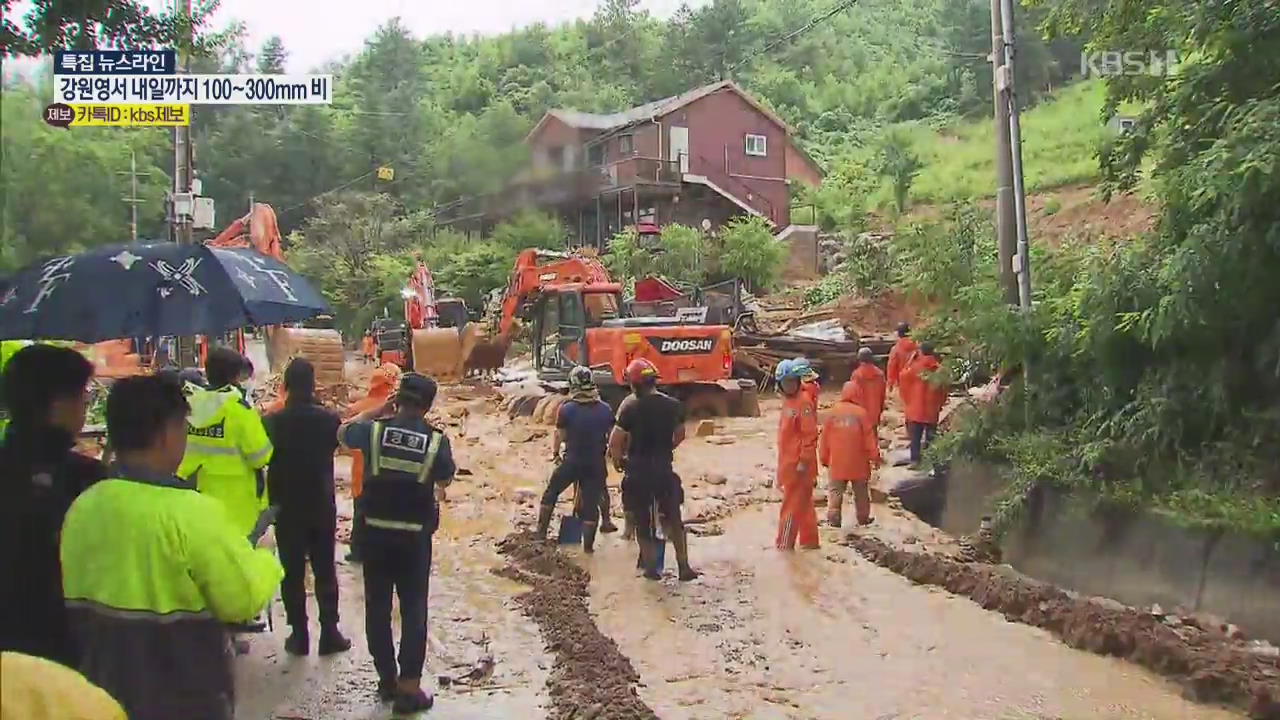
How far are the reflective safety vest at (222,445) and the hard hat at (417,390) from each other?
81 centimetres

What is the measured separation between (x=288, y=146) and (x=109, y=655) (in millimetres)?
26603

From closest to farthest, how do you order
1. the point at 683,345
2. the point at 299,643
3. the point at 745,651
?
the point at 299,643, the point at 745,651, the point at 683,345

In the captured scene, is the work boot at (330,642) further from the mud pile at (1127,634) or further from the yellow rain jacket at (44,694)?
the yellow rain jacket at (44,694)

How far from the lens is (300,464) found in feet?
21.2

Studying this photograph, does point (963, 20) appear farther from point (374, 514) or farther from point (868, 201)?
point (374, 514)

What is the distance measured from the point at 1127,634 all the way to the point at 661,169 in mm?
27862

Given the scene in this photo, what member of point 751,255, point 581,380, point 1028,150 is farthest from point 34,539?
point 1028,150

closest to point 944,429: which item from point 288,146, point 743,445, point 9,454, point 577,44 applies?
point 743,445

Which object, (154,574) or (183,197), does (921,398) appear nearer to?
(183,197)

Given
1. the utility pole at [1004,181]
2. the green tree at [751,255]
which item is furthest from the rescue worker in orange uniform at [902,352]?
the green tree at [751,255]

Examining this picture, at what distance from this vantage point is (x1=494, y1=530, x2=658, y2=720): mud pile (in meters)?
5.91

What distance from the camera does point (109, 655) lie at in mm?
3133

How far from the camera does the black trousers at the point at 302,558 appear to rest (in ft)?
21.3

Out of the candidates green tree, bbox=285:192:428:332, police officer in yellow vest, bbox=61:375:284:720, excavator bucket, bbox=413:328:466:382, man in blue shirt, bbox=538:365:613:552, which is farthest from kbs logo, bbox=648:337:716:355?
green tree, bbox=285:192:428:332
